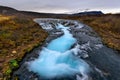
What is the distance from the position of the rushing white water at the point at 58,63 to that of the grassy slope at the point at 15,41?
1.72 m

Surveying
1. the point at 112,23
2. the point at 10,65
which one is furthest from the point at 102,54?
the point at 112,23

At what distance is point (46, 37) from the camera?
91.2 feet

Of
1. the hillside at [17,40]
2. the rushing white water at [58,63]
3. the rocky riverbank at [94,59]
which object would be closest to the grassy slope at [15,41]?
the hillside at [17,40]

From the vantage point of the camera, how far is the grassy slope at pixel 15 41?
19.7m

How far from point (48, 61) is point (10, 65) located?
3.13 m

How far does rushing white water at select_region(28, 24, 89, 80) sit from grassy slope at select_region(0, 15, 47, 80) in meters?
1.72

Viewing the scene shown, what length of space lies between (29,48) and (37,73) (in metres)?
5.64

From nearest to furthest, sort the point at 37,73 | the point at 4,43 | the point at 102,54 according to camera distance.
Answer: the point at 37,73 → the point at 102,54 → the point at 4,43

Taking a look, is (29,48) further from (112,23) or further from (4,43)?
(112,23)

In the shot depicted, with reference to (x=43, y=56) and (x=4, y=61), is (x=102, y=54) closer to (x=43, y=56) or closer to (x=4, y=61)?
(x=43, y=56)

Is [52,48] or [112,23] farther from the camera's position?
[112,23]

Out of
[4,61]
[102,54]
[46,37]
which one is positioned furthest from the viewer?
[46,37]

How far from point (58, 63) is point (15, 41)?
861 centimetres

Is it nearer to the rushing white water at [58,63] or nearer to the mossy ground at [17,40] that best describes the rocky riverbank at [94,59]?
the rushing white water at [58,63]
